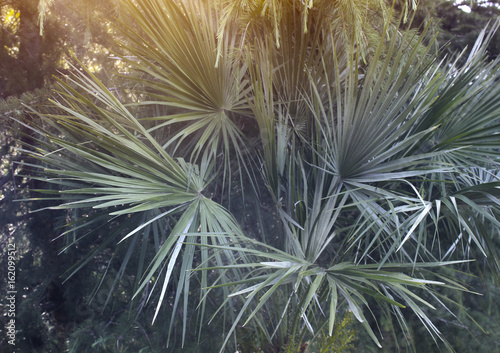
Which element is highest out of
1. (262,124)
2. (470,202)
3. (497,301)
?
(262,124)

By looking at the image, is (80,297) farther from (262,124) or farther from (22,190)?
(262,124)

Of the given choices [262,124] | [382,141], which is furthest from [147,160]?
[382,141]

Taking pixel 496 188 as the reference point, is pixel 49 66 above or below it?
above

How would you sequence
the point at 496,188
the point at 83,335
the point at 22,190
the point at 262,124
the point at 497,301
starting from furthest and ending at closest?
the point at 497,301, the point at 22,190, the point at 83,335, the point at 262,124, the point at 496,188

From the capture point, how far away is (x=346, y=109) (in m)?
1.92

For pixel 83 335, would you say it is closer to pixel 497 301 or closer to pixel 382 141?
pixel 382 141

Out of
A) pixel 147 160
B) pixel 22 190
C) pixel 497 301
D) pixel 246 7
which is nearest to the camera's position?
pixel 147 160

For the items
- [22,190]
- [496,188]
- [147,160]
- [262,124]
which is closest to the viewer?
[496,188]

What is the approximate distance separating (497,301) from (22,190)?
4.40m

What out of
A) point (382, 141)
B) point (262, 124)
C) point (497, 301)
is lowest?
point (497, 301)

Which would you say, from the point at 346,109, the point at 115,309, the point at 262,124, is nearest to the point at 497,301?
the point at 346,109

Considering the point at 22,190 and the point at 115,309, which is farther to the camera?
the point at 22,190

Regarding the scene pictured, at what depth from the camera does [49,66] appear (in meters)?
3.30

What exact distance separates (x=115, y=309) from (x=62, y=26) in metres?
2.46
